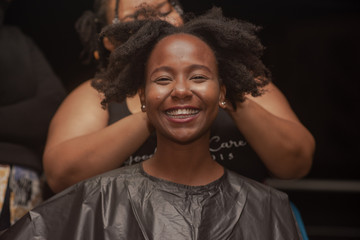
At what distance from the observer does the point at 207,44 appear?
1549 mm

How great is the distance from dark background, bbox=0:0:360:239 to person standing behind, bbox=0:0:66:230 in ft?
0.70

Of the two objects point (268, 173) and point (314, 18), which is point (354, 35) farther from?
point (268, 173)

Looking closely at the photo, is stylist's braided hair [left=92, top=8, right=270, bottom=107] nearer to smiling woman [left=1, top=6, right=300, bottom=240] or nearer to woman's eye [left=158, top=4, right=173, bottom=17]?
smiling woman [left=1, top=6, right=300, bottom=240]

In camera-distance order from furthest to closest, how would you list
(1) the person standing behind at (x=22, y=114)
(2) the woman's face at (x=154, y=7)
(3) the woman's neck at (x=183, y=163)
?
(1) the person standing behind at (x=22, y=114)
(2) the woman's face at (x=154, y=7)
(3) the woman's neck at (x=183, y=163)

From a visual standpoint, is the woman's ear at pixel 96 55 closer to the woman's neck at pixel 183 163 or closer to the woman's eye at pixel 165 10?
the woman's eye at pixel 165 10

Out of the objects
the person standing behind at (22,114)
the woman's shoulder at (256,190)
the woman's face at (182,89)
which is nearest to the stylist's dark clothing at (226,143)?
the woman's shoulder at (256,190)

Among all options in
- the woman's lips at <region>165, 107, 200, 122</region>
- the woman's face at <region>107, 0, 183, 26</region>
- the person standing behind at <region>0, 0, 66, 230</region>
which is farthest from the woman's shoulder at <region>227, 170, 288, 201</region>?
the person standing behind at <region>0, 0, 66, 230</region>

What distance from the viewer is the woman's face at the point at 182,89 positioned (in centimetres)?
146

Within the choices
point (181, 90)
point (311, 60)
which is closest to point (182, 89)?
point (181, 90)

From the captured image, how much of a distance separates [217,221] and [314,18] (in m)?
1.37

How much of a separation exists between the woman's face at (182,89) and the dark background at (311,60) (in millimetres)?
363

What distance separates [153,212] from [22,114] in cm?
75

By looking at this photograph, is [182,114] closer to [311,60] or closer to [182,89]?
[182,89]

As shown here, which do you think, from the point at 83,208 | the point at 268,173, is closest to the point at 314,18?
the point at 268,173
